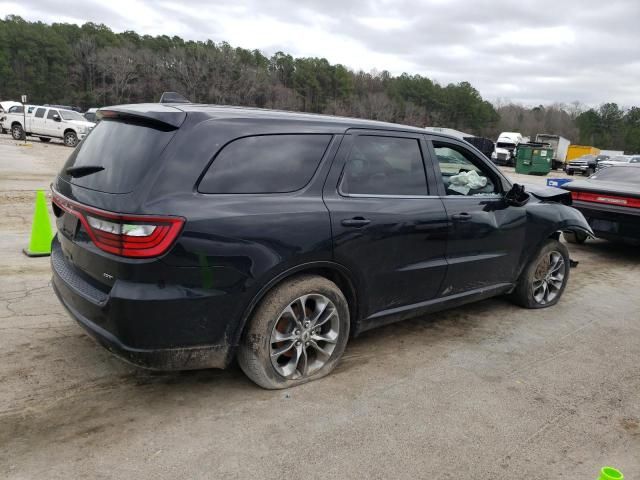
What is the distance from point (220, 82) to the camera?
72375 millimetres

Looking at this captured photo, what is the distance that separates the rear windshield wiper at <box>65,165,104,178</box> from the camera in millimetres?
3084

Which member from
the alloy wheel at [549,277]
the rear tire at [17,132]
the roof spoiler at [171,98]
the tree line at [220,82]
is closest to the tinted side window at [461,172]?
the alloy wheel at [549,277]

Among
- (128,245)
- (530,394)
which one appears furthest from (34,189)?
(530,394)

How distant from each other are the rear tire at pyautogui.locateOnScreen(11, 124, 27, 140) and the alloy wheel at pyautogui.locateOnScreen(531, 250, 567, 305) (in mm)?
26742

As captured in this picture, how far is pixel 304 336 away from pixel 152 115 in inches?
64.6

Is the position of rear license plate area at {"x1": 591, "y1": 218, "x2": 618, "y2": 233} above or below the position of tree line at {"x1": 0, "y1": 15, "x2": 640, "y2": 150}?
below

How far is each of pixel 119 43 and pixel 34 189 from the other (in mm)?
86429

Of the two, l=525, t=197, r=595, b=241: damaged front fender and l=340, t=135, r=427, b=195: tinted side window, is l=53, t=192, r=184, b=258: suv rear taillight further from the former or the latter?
l=525, t=197, r=595, b=241: damaged front fender

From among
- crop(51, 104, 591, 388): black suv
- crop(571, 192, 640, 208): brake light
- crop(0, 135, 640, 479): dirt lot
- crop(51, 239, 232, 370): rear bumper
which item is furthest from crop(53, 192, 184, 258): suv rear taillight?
crop(571, 192, 640, 208): brake light

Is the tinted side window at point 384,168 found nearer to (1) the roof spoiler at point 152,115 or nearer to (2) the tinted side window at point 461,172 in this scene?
(2) the tinted side window at point 461,172

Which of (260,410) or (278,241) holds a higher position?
(278,241)

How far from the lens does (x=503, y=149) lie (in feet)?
137

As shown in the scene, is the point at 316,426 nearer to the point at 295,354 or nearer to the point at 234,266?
the point at 295,354

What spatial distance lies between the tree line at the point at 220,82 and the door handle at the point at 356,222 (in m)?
67.1
